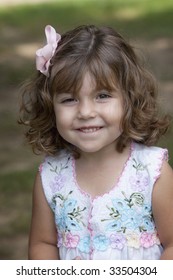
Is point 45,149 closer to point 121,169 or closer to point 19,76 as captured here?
point 121,169

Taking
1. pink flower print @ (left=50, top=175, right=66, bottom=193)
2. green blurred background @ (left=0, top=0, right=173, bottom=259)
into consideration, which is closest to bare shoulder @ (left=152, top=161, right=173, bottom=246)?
pink flower print @ (left=50, top=175, right=66, bottom=193)

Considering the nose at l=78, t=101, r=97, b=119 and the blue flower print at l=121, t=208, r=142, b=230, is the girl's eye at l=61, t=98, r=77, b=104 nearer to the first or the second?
the nose at l=78, t=101, r=97, b=119

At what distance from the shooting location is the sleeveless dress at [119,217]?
316cm

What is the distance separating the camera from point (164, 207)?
3.16 m

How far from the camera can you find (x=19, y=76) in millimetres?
6695

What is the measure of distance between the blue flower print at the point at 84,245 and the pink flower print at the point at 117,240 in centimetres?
9

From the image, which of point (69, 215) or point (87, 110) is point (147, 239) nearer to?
point (69, 215)

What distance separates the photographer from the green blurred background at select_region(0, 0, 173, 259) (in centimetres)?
466

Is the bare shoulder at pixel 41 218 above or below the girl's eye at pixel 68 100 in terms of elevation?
below

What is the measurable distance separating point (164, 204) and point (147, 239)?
0.14 m

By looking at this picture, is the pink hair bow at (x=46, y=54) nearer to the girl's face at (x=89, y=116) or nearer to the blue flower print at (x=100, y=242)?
the girl's face at (x=89, y=116)

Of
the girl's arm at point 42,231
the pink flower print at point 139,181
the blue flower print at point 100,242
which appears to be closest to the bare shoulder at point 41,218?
the girl's arm at point 42,231
